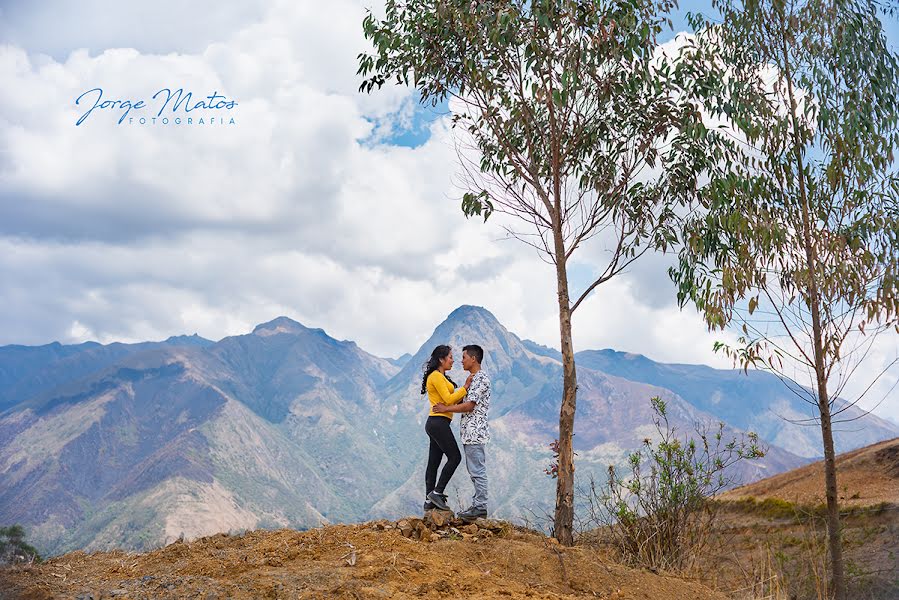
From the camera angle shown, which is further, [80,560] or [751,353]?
[751,353]

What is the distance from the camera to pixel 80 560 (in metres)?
9.26

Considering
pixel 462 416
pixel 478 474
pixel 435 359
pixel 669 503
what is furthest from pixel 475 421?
pixel 669 503

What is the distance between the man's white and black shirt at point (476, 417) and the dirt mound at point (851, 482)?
12117 millimetres

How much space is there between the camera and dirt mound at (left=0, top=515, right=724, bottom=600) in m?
6.78

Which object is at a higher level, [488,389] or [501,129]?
[501,129]

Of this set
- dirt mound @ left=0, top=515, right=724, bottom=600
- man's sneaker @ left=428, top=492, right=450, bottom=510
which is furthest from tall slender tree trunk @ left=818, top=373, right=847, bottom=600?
man's sneaker @ left=428, top=492, right=450, bottom=510

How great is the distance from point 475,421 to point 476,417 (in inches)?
2.4

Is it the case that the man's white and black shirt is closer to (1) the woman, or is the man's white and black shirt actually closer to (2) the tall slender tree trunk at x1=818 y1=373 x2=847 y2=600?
(1) the woman

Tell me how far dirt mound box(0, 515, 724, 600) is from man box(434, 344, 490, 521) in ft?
1.03

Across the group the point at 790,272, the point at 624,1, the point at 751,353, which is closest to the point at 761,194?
the point at 790,272

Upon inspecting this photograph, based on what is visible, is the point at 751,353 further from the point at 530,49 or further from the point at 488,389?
the point at 530,49

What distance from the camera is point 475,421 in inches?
370

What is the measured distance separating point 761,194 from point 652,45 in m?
2.83

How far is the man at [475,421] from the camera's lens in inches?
369
